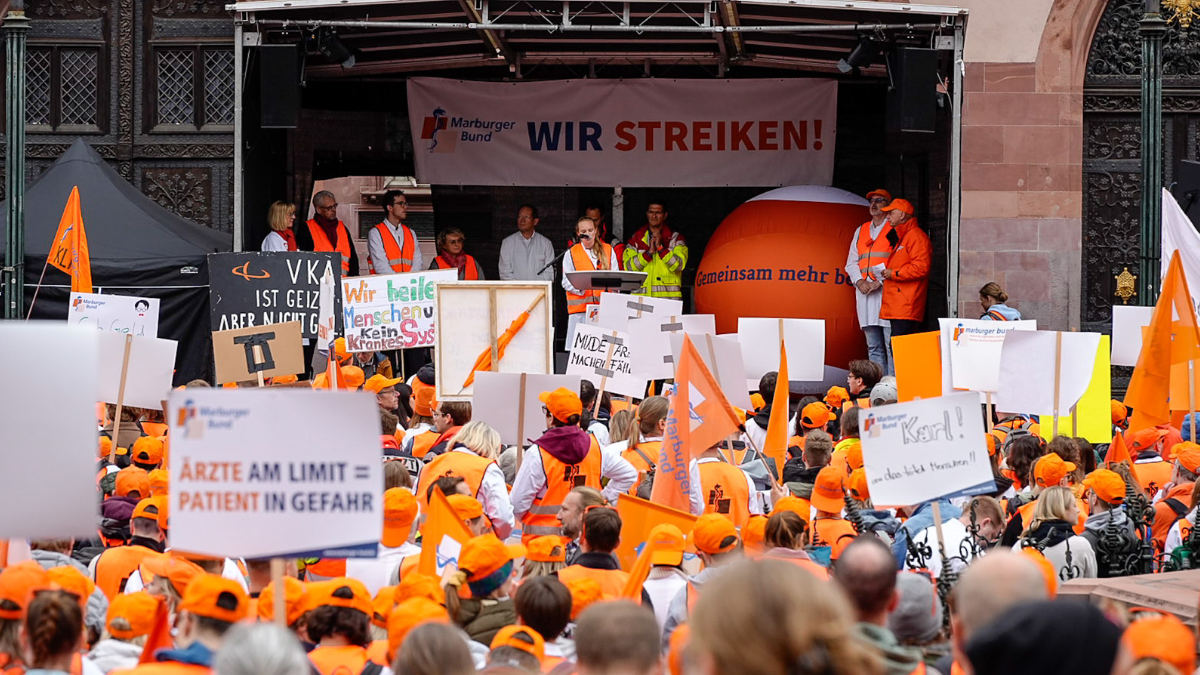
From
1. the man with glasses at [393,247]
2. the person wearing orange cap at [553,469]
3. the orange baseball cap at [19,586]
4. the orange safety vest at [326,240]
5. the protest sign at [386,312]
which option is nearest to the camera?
the orange baseball cap at [19,586]

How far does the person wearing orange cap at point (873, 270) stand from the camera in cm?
1684

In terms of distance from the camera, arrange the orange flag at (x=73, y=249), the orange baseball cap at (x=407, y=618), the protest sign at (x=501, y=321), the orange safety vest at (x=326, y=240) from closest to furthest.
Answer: the orange baseball cap at (x=407, y=618) < the protest sign at (x=501, y=321) < the orange flag at (x=73, y=249) < the orange safety vest at (x=326, y=240)

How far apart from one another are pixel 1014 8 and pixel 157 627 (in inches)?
593

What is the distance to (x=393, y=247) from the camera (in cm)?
1736

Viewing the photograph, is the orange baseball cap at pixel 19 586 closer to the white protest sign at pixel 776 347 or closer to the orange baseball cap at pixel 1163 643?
the orange baseball cap at pixel 1163 643

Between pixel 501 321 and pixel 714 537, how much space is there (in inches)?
236

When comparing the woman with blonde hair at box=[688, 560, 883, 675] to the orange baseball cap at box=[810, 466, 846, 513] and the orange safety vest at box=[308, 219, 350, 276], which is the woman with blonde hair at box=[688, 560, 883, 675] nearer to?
the orange baseball cap at box=[810, 466, 846, 513]

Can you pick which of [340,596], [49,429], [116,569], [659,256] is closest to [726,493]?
[116,569]

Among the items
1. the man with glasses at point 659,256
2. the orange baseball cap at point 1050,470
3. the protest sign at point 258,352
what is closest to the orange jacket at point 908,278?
the man with glasses at point 659,256

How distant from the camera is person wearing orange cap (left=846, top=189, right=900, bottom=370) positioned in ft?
55.3

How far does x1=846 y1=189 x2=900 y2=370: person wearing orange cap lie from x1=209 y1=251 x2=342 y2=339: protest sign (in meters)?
5.74

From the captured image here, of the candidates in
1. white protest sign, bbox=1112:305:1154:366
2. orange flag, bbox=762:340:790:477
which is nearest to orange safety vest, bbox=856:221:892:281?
white protest sign, bbox=1112:305:1154:366

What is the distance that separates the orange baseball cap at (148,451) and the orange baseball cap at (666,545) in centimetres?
377

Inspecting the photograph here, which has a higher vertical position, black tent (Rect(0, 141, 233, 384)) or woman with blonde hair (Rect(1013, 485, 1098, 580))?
black tent (Rect(0, 141, 233, 384))
